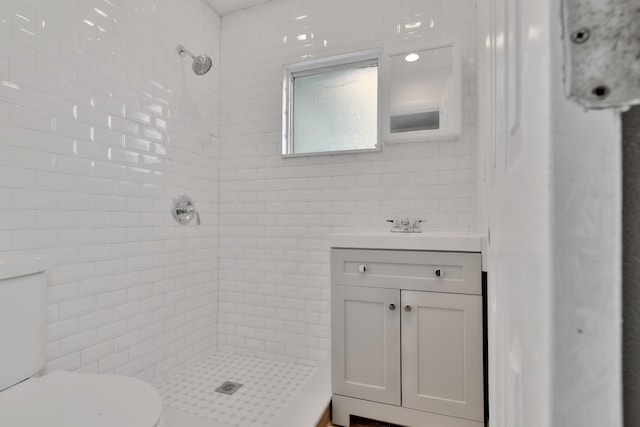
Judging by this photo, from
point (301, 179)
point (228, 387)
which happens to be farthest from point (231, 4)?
point (228, 387)

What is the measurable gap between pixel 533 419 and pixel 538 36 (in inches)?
9.9

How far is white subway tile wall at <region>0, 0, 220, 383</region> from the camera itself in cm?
133

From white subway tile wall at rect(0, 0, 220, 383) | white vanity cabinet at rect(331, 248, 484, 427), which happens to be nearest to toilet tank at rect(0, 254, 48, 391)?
white subway tile wall at rect(0, 0, 220, 383)

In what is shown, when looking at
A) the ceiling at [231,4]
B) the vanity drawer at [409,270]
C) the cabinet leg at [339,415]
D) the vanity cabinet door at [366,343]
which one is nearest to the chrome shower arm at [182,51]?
the ceiling at [231,4]

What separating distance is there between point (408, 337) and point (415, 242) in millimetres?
435

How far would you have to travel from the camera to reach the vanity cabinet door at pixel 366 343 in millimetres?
1486

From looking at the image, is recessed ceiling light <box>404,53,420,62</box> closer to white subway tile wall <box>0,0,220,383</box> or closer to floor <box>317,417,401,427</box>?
white subway tile wall <box>0,0,220,383</box>

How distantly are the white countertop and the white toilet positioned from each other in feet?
3.25

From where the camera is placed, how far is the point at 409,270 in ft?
4.91

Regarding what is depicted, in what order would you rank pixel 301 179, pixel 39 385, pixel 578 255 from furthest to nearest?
pixel 301 179
pixel 39 385
pixel 578 255

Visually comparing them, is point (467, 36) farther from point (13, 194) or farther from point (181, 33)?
point (13, 194)

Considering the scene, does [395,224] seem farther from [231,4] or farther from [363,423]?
[231,4]

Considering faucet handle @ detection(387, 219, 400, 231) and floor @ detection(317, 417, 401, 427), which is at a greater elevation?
faucet handle @ detection(387, 219, 400, 231)

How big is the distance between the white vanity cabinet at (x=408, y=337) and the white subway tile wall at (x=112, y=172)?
1096mm
